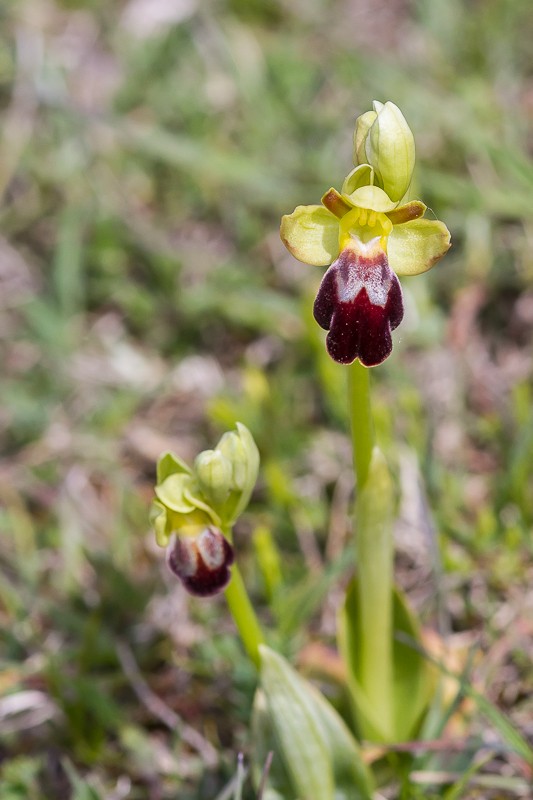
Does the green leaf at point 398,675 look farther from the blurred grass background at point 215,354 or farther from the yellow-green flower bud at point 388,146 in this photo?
the yellow-green flower bud at point 388,146

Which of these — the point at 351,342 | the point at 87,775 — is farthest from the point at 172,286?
the point at 351,342

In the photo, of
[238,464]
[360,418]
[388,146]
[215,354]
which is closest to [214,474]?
[238,464]

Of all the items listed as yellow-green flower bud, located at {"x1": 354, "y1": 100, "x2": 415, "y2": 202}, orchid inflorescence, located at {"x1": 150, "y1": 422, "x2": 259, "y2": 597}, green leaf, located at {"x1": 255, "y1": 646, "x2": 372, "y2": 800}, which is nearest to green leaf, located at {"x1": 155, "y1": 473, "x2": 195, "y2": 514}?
orchid inflorescence, located at {"x1": 150, "y1": 422, "x2": 259, "y2": 597}

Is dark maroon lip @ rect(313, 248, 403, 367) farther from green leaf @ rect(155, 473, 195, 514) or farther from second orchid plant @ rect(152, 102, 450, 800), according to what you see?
green leaf @ rect(155, 473, 195, 514)

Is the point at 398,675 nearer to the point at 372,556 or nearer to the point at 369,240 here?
the point at 372,556

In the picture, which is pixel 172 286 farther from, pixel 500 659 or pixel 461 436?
pixel 500 659

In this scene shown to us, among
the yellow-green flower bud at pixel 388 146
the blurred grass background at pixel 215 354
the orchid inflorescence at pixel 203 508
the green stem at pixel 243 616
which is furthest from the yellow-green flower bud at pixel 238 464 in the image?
the yellow-green flower bud at pixel 388 146
